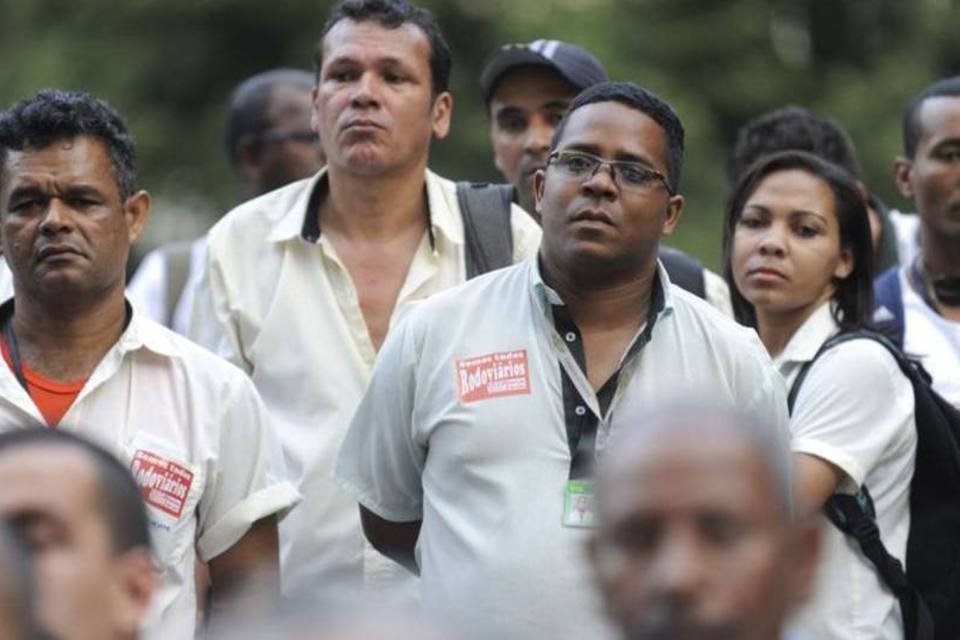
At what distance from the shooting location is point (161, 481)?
23.4ft

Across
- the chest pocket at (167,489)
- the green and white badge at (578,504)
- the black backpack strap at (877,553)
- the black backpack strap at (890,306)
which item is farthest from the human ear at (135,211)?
the black backpack strap at (890,306)

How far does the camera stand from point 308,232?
27.2ft

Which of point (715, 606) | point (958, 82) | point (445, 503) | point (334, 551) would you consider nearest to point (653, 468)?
point (715, 606)

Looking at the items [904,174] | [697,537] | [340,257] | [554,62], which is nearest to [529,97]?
[554,62]

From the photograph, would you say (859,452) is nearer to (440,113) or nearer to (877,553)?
(877,553)

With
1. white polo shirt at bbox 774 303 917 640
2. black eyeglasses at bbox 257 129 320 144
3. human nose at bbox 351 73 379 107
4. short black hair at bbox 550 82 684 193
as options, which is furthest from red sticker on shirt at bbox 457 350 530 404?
black eyeglasses at bbox 257 129 320 144

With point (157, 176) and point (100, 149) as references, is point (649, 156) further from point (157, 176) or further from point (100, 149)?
point (157, 176)

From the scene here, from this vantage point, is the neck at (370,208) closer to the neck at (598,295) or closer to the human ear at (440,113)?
the human ear at (440,113)

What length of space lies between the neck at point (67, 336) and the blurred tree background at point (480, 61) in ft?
36.0

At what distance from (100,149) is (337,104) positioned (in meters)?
1.12

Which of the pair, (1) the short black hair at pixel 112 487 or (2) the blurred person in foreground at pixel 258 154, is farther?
(2) the blurred person in foreground at pixel 258 154

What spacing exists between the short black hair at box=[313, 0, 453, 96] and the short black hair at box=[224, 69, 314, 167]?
1771 millimetres

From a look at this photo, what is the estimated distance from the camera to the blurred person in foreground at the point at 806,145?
9.62 meters

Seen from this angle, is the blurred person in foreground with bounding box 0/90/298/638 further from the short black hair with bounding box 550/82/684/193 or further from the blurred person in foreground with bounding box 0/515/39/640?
the blurred person in foreground with bounding box 0/515/39/640
